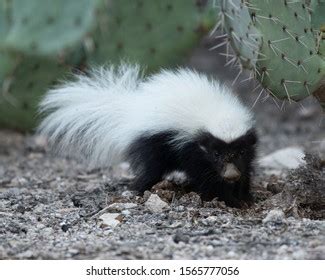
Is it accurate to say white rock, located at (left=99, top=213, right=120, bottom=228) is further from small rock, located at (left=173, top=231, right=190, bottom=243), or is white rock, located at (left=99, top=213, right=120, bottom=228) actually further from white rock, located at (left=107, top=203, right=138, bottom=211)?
small rock, located at (left=173, top=231, right=190, bottom=243)

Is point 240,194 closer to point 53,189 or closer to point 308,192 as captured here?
point 308,192

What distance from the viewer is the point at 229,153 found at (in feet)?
20.0

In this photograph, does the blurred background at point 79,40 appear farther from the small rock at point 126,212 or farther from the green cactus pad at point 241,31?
the small rock at point 126,212

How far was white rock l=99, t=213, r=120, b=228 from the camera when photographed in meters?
5.39

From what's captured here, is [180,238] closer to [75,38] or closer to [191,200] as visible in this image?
[191,200]

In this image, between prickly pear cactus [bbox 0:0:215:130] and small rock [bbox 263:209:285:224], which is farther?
prickly pear cactus [bbox 0:0:215:130]

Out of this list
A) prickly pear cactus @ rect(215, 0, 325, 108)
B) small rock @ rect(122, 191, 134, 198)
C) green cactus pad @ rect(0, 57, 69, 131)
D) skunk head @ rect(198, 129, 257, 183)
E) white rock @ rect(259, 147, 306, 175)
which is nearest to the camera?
prickly pear cactus @ rect(215, 0, 325, 108)

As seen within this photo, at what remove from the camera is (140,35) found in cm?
862

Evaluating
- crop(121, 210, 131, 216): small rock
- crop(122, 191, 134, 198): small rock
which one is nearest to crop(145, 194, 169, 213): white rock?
crop(121, 210, 131, 216): small rock

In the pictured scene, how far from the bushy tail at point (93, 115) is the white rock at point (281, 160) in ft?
5.13

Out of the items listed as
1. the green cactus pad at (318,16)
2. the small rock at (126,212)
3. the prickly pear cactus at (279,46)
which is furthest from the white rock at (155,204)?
the green cactus pad at (318,16)

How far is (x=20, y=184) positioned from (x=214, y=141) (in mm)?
1938

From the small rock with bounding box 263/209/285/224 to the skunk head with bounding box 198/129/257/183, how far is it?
0.56 meters
